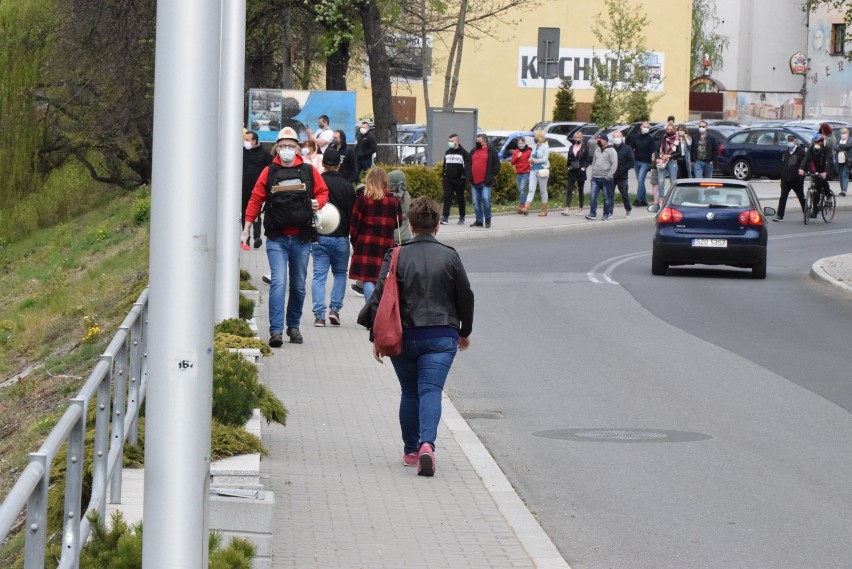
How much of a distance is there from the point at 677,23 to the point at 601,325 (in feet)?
Result: 199

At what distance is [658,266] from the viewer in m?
22.1

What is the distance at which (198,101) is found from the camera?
455cm

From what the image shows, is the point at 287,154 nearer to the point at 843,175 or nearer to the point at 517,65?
the point at 843,175

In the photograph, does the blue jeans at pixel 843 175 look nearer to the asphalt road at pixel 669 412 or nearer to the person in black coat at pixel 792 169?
Answer: the person in black coat at pixel 792 169

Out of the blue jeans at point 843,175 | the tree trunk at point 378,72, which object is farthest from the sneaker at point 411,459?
the blue jeans at point 843,175

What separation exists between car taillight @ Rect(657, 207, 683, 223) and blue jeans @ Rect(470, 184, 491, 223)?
258 inches

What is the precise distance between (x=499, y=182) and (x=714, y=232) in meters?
12.5

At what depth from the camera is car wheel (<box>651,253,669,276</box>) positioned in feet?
72.0

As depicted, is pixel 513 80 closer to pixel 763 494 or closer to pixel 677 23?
pixel 677 23

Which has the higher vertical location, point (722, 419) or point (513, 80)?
point (513, 80)

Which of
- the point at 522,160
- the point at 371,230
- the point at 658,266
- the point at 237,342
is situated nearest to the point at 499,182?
the point at 522,160

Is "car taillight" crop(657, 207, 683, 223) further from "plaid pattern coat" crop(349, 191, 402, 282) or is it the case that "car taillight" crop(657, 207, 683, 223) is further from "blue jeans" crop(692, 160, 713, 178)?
"blue jeans" crop(692, 160, 713, 178)

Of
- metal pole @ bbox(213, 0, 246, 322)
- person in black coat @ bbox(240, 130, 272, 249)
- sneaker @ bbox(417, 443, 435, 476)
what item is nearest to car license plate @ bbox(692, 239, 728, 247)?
person in black coat @ bbox(240, 130, 272, 249)

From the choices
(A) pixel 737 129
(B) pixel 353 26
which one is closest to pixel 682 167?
(B) pixel 353 26
